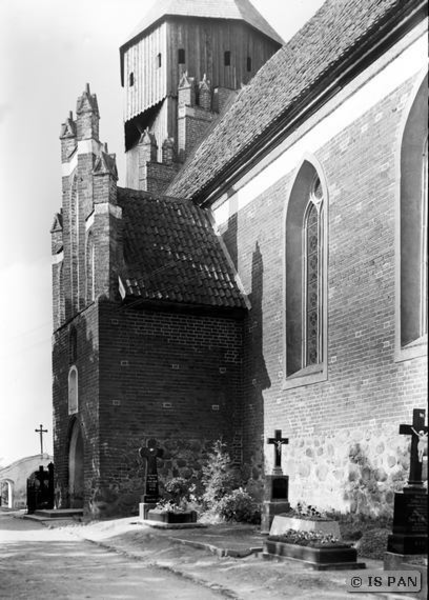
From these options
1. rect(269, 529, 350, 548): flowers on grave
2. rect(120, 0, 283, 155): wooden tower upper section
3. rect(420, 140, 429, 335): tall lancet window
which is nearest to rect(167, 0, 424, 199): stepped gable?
rect(420, 140, 429, 335): tall lancet window

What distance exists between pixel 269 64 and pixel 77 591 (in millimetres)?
17717

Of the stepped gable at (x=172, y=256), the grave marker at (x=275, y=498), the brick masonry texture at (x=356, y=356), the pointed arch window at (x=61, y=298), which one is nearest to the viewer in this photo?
the brick masonry texture at (x=356, y=356)

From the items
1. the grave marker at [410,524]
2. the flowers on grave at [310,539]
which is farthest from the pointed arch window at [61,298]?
the grave marker at [410,524]

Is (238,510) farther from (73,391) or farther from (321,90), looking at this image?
(321,90)

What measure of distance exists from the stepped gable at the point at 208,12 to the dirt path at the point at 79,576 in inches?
869

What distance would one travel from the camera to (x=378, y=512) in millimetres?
12406

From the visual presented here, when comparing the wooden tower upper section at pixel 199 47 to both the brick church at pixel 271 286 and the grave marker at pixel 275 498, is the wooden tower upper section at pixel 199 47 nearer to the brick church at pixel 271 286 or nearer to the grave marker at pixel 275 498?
the brick church at pixel 271 286

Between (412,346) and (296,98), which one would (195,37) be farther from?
(412,346)

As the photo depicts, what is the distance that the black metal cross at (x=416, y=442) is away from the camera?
9.59 metres

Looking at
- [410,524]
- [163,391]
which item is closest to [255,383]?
[163,391]

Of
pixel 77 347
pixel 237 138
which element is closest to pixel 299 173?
pixel 237 138

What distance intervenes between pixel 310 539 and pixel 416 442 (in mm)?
1864

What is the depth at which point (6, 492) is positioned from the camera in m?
39.8

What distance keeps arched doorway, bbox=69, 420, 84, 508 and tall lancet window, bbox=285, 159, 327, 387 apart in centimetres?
635
